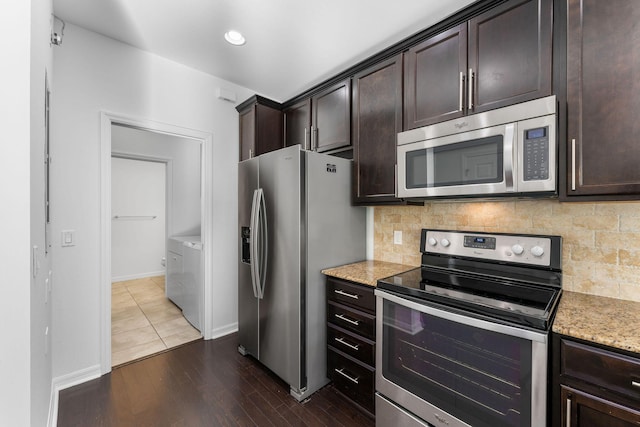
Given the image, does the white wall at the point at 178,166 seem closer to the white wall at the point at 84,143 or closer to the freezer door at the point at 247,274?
the white wall at the point at 84,143

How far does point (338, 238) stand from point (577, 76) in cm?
165

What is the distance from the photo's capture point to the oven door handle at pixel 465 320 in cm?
114

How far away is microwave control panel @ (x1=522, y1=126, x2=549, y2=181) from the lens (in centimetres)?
134

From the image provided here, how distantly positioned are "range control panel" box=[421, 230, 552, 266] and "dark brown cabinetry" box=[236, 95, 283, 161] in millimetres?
1784

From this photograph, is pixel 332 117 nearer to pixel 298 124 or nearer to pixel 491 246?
pixel 298 124

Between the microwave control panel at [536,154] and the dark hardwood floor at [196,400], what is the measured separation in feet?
5.73

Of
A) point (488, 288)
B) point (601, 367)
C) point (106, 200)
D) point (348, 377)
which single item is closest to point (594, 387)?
point (601, 367)

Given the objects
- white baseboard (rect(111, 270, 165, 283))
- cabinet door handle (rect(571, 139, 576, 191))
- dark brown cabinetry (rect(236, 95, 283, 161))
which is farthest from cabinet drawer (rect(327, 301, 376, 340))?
white baseboard (rect(111, 270, 165, 283))

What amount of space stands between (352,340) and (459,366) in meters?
0.73

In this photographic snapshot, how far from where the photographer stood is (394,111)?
2.02 meters

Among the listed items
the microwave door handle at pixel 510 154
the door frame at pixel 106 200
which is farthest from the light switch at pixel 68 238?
the microwave door handle at pixel 510 154

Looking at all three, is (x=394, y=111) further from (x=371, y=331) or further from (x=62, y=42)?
(x=62, y=42)

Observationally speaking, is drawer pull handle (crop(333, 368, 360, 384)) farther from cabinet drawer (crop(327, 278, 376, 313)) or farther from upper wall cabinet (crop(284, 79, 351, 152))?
upper wall cabinet (crop(284, 79, 351, 152))

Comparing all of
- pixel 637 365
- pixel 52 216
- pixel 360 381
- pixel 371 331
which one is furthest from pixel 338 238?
pixel 52 216
